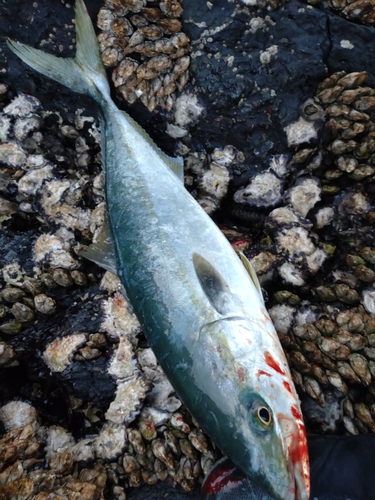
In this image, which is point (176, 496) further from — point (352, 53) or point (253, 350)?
point (352, 53)

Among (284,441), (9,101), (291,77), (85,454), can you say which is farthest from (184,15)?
(85,454)

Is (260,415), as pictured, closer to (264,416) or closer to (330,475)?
(264,416)

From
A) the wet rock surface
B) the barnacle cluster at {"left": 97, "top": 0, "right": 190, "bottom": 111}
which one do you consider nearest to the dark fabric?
the wet rock surface

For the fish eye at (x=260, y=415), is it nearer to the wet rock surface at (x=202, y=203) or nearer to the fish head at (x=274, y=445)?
the fish head at (x=274, y=445)

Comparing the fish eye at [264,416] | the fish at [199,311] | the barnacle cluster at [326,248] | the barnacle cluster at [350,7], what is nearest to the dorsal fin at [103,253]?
the fish at [199,311]

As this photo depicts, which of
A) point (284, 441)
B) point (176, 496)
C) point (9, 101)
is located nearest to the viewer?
point (284, 441)

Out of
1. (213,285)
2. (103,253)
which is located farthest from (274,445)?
(103,253)

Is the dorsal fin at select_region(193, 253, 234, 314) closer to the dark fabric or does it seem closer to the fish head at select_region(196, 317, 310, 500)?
the fish head at select_region(196, 317, 310, 500)
